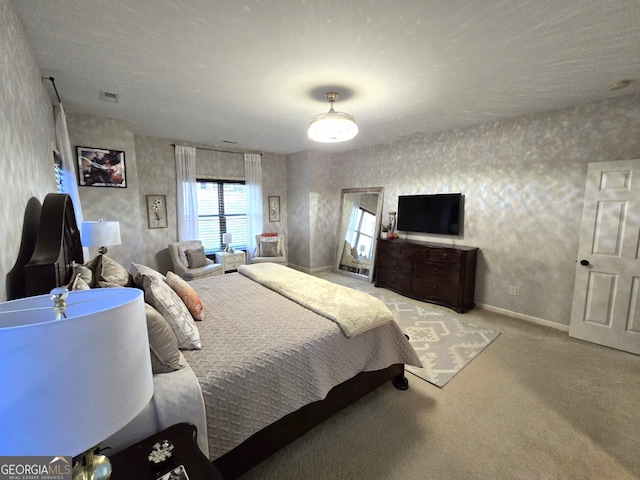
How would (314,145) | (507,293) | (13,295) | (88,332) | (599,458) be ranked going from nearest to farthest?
(88,332) → (13,295) → (599,458) → (507,293) → (314,145)

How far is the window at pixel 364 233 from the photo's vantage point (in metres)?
5.45

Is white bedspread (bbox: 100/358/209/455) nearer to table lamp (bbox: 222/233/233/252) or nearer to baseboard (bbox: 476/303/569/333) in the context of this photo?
baseboard (bbox: 476/303/569/333)

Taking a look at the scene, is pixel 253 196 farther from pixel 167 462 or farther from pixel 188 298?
pixel 167 462

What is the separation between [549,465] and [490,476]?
0.40 metres

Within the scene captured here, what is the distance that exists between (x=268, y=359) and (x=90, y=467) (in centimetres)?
87

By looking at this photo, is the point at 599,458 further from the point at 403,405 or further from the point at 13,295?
the point at 13,295

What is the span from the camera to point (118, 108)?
3.19 metres

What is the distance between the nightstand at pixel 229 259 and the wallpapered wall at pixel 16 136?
3.17 m

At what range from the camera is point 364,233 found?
558 cm

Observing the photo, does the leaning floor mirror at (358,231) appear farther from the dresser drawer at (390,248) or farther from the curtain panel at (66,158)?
the curtain panel at (66,158)

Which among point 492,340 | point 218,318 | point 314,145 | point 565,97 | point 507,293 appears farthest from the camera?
point 314,145

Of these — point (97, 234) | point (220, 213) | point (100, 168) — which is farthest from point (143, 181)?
point (97, 234)

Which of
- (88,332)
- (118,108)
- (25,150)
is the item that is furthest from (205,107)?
(88,332)

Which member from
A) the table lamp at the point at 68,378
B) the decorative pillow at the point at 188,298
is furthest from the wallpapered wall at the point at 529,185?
the table lamp at the point at 68,378
